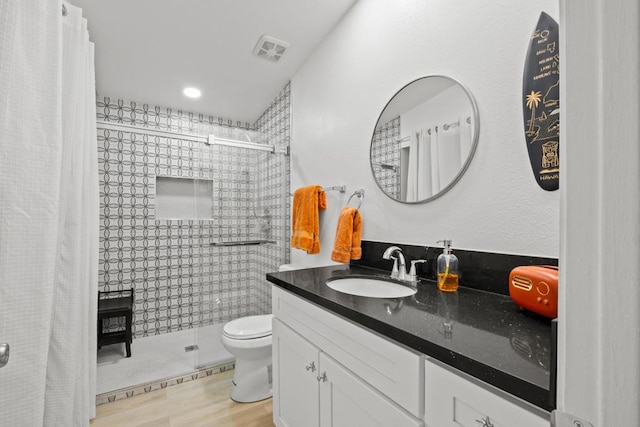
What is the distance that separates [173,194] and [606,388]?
116 inches

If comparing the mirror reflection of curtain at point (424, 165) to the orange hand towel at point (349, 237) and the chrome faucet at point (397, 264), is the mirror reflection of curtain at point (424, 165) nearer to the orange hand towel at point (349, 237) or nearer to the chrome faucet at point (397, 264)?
the chrome faucet at point (397, 264)

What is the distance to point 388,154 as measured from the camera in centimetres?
151

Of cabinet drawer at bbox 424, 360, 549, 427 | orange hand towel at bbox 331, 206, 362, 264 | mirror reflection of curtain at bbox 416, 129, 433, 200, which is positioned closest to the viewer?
cabinet drawer at bbox 424, 360, 549, 427

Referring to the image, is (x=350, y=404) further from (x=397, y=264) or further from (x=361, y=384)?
(x=397, y=264)

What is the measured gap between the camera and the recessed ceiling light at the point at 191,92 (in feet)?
8.30

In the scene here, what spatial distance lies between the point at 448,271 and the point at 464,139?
1.79 ft

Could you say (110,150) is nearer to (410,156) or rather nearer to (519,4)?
(410,156)

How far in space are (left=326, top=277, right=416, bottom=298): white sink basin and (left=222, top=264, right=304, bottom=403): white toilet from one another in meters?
0.79

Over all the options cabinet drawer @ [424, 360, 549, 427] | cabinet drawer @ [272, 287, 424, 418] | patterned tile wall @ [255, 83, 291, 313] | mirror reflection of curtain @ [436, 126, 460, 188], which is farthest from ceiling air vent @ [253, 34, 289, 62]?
cabinet drawer @ [424, 360, 549, 427]

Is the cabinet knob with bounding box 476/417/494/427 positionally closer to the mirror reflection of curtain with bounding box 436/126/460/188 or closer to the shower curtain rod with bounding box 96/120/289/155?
the mirror reflection of curtain with bounding box 436/126/460/188

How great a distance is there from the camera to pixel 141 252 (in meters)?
2.70

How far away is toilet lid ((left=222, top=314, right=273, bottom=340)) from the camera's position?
1812 mm

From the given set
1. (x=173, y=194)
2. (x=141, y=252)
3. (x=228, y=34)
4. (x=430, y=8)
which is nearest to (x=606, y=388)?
(x=430, y=8)

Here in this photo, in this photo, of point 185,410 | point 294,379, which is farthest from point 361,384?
point 185,410
